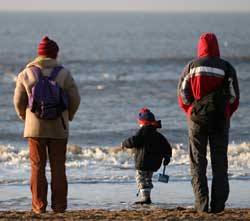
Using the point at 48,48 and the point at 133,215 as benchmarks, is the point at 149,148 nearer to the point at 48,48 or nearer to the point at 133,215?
the point at 133,215

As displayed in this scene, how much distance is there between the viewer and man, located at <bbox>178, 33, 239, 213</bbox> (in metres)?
8.89

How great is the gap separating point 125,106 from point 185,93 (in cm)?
1606

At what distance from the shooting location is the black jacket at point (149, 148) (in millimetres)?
10477

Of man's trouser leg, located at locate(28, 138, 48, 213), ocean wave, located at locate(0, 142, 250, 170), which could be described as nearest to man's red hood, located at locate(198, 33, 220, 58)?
man's trouser leg, located at locate(28, 138, 48, 213)

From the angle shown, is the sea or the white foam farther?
the white foam

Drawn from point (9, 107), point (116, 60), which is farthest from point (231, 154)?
point (116, 60)

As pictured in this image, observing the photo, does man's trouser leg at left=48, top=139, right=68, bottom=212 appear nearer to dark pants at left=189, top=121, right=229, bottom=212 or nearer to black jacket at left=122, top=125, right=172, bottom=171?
dark pants at left=189, top=121, right=229, bottom=212

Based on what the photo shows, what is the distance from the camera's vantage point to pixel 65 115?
9008 mm

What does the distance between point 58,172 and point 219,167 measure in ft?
4.90

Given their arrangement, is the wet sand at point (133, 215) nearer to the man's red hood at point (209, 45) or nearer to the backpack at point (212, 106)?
the backpack at point (212, 106)

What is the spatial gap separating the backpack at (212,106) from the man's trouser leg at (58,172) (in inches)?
49.4

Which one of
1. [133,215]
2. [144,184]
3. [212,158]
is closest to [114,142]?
[144,184]

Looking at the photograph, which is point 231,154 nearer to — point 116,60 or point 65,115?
point 65,115

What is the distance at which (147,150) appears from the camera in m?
10.5
